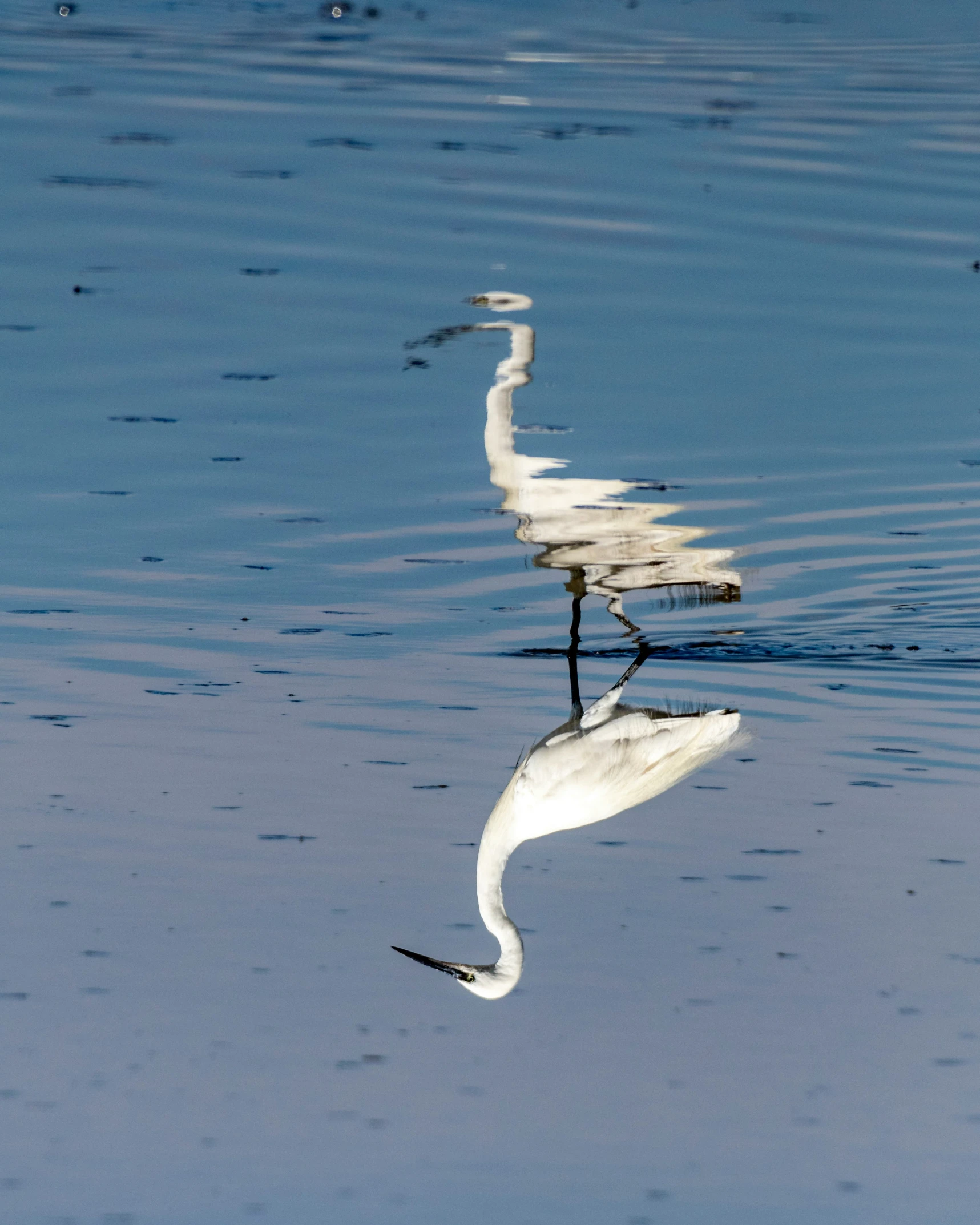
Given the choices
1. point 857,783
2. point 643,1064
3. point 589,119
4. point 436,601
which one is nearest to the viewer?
point 643,1064

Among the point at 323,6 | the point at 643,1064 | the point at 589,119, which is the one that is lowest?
Answer: the point at 643,1064

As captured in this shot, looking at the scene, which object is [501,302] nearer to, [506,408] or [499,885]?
[506,408]

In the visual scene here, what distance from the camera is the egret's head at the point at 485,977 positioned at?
4855 millimetres

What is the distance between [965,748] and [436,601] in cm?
248

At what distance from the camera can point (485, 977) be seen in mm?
4898

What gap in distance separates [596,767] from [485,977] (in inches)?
66.5

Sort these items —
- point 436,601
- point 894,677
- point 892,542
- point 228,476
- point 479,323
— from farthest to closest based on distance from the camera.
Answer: point 479,323 → point 228,476 → point 892,542 → point 436,601 → point 894,677

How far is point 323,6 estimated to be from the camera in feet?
84.6

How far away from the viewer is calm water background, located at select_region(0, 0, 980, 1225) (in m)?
4.25

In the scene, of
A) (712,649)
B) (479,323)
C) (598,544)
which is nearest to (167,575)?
(598,544)

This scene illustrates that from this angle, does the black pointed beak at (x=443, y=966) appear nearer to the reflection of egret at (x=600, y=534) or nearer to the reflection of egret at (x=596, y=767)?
the reflection of egret at (x=596, y=767)

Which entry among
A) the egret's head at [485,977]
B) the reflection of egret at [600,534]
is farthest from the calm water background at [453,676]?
the reflection of egret at [600,534]

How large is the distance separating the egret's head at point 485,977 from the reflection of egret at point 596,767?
1.47 feet

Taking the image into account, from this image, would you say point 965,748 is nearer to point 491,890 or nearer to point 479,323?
point 491,890
